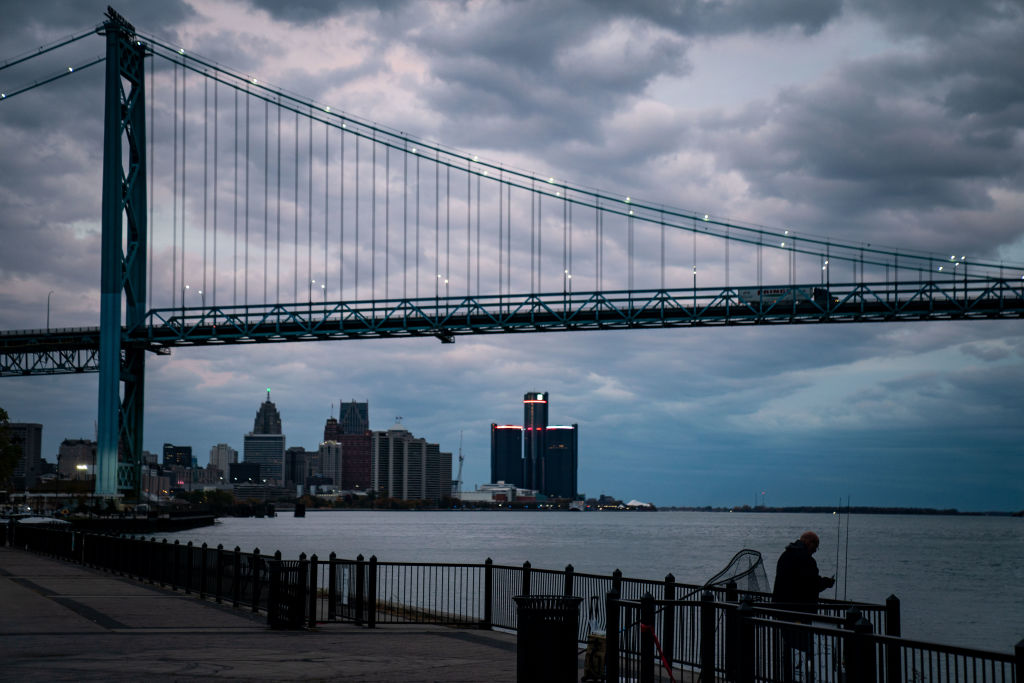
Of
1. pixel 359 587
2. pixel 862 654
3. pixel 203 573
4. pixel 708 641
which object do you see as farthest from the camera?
pixel 203 573

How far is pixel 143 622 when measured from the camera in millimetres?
18109

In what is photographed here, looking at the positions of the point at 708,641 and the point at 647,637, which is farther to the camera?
the point at 647,637

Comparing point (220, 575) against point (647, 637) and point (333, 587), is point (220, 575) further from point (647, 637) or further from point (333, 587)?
point (647, 637)

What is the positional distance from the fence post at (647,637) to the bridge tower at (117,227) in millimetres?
61162

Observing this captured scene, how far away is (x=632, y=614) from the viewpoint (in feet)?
41.7

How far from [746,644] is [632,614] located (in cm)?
373

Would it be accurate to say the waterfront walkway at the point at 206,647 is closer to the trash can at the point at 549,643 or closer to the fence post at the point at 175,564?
the trash can at the point at 549,643

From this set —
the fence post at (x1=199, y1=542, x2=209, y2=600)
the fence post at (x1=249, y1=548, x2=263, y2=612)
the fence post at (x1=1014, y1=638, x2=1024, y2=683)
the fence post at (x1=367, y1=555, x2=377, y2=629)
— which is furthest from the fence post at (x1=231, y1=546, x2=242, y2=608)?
the fence post at (x1=1014, y1=638, x2=1024, y2=683)

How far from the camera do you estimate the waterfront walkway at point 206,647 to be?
41.2 feet

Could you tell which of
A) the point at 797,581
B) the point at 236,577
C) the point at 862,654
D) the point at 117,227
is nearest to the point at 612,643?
the point at 797,581

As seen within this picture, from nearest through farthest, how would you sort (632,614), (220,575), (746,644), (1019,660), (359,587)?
1. (1019,660)
2. (746,644)
3. (632,614)
4. (359,587)
5. (220,575)

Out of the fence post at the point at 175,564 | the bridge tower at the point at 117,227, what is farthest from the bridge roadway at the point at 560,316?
the fence post at the point at 175,564

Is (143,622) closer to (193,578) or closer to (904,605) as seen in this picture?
(193,578)

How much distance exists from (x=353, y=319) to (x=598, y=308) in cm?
1715
